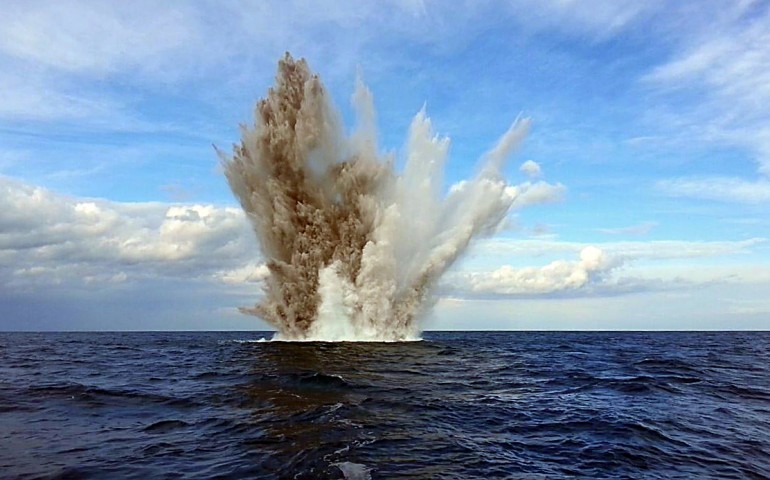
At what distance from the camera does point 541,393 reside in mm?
18031

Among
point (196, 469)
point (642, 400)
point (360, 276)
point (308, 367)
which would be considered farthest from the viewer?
point (360, 276)

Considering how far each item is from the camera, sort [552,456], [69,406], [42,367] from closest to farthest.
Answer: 1. [552,456]
2. [69,406]
3. [42,367]

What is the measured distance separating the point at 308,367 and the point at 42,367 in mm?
14326

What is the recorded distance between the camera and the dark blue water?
31.2 feet

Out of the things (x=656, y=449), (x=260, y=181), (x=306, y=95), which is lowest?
(x=656, y=449)

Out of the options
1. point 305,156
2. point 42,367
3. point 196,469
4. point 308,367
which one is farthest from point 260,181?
point 196,469

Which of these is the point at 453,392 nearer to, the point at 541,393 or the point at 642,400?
the point at 541,393

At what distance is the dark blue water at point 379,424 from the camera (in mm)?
9500

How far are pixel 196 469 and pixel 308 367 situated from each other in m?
14.1

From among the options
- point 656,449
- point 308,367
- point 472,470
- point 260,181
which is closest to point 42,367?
point 308,367

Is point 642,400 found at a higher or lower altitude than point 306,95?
lower

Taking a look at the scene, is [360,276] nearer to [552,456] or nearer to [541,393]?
[541,393]

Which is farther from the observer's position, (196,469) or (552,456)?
(552,456)

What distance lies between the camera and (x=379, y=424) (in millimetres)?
12492
